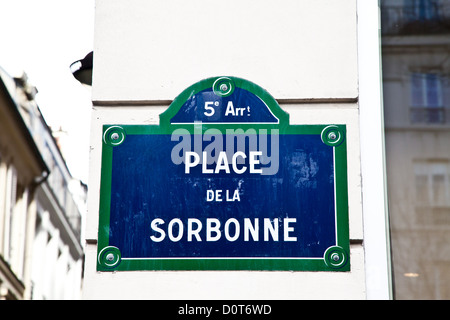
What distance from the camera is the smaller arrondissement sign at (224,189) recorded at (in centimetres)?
343

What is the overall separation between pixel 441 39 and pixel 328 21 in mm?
487

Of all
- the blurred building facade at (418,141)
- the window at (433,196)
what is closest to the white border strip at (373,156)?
the blurred building facade at (418,141)

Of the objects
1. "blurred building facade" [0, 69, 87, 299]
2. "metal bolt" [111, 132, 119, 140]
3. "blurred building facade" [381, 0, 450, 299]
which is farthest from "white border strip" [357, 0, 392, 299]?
"blurred building facade" [0, 69, 87, 299]

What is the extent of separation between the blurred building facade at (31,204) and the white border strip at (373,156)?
49.2 ft

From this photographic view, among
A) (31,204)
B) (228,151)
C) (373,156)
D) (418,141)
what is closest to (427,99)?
(418,141)

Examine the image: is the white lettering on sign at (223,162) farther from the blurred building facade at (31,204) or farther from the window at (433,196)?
the blurred building facade at (31,204)

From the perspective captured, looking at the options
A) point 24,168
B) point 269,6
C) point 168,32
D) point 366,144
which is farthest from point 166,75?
point 24,168

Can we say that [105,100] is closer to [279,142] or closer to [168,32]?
[168,32]

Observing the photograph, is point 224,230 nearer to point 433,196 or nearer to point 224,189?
point 224,189

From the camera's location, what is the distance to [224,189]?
11.5 ft

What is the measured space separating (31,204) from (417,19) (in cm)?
2177

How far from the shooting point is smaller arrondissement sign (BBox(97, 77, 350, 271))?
11.3 feet

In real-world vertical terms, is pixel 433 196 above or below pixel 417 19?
below

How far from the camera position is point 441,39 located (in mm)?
3701
